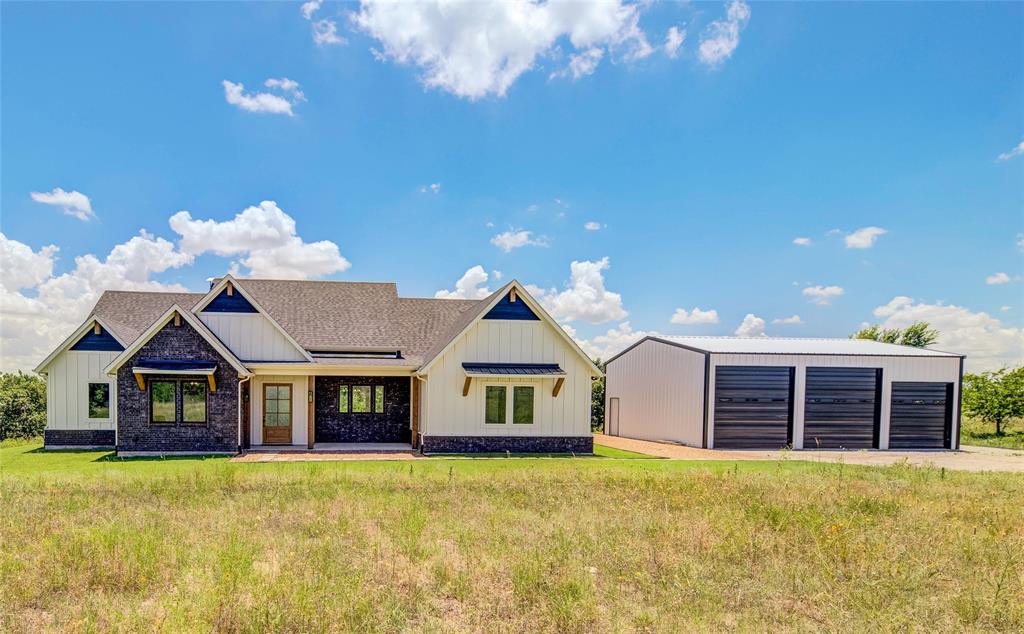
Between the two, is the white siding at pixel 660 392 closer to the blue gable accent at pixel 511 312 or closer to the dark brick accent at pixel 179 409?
the blue gable accent at pixel 511 312

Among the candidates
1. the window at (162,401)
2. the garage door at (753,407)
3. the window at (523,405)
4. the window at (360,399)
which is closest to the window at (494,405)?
the window at (523,405)

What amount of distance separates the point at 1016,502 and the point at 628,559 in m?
9.23

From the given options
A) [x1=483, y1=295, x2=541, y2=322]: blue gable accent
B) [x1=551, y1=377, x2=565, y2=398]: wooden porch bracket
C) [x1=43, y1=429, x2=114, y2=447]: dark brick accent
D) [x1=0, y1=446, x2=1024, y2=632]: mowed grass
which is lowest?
[x1=0, y1=446, x2=1024, y2=632]: mowed grass

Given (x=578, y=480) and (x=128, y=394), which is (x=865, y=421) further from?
(x=128, y=394)

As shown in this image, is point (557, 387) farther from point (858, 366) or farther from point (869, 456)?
point (858, 366)

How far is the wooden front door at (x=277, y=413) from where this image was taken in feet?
58.4

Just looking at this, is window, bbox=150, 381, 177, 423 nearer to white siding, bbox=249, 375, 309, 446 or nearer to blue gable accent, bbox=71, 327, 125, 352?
white siding, bbox=249, 375, 309, 446

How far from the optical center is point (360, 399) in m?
19.0

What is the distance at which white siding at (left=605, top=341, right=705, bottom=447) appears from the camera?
835 inches

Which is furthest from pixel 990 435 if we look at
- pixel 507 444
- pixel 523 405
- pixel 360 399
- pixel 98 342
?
pixel 98 342

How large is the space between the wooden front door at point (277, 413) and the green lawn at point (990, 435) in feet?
100

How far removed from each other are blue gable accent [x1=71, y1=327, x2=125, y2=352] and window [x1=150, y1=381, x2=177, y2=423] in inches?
132

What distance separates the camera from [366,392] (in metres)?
19.0

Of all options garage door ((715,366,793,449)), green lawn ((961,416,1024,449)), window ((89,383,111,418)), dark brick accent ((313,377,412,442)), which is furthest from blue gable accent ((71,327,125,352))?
green lawn ((961,416,1024,449))
